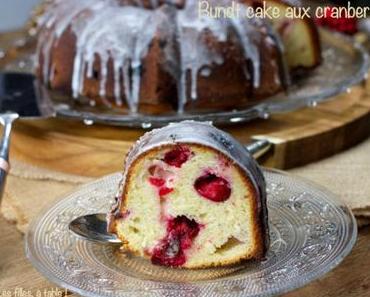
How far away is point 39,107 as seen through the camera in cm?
129

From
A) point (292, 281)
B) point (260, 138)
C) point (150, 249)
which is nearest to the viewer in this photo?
point (292, 281)

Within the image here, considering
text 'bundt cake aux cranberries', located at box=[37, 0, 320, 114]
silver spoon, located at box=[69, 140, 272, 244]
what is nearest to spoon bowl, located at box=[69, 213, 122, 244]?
silver spoon, located at box=[69, 140, 272, 244]

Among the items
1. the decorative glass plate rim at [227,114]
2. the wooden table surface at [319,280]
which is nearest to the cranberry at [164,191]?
the wooden table surface at [319,280]

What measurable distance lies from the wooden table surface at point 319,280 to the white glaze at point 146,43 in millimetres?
431

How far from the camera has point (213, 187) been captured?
0.86 metres

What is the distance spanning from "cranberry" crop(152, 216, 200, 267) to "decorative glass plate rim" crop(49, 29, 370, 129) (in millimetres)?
315

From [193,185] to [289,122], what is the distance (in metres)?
0.47

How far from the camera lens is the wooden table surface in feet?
2.89

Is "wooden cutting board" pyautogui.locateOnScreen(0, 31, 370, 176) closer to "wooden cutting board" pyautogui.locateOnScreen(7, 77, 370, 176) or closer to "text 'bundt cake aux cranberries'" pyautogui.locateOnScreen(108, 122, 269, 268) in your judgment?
"wooden cutting board" pyautogui.locateOnScreen(7, 77, 370, 176)

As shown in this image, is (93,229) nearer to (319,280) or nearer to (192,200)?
(192,200)

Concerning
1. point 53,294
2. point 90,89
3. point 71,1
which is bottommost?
point 53,294

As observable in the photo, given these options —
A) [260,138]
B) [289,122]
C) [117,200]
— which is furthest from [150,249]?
[289,122]

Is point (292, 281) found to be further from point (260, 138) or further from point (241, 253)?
point (260, 138)

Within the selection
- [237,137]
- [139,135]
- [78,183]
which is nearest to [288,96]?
[237,137]
